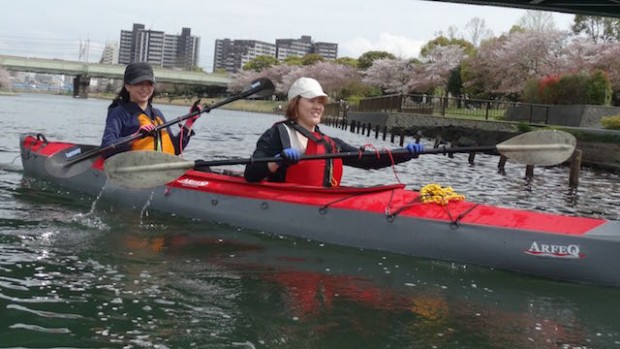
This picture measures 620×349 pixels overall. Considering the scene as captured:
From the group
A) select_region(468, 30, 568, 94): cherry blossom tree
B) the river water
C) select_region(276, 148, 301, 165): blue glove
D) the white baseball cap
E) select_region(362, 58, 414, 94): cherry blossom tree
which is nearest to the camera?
the river water

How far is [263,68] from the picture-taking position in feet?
357

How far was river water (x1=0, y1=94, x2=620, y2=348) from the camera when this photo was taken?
4.14 meters

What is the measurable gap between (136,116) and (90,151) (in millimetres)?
779

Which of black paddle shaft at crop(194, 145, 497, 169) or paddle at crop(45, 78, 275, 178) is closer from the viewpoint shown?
black paddle shaft at crop(194, 145, 497, 169)

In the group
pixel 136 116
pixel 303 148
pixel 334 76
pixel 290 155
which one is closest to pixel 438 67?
pixel 334 76

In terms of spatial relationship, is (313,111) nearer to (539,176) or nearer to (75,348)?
(75,348)

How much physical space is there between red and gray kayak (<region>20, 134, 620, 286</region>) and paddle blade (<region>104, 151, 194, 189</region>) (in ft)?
2.42

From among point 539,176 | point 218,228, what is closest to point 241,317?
point 218,228

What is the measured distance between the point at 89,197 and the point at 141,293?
428 cm

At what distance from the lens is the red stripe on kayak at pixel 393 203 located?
566 centimetres

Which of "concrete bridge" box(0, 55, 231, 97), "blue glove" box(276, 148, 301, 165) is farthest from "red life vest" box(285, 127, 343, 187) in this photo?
"concrete bridge" box(0, 55, 231, 97)

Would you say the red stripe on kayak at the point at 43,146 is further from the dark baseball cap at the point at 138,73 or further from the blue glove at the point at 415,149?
the blue glove at the point at 415,149

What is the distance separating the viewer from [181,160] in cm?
674

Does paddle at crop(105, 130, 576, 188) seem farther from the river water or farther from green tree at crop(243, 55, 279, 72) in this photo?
green tree at crop(243, 55, 279, 72)
